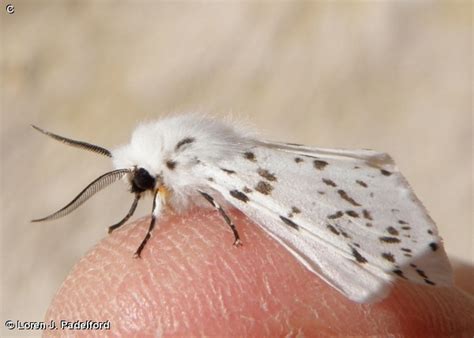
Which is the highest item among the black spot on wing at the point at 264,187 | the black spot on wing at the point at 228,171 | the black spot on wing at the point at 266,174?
the black spot on wing at the point at 228,171

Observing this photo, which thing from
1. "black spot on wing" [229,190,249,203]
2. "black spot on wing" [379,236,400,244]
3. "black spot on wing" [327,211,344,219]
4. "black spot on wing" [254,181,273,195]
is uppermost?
"black spot on wing" [254,181,273,195]

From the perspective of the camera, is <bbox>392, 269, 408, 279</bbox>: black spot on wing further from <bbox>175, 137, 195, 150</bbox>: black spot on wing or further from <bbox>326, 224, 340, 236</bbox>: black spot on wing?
<bbox>175, 137, 195, 150</bbox>: black spot on wing

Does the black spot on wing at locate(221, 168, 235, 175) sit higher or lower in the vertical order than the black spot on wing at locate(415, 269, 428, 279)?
higher

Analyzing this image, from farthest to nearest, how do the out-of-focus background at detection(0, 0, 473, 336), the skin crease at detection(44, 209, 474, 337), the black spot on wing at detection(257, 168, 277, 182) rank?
the out-of-focus background at detection(0, 0, 473, 336) → the black spot on wing at detection(257, 168, 277, 182) → the skin crease at detection(44, 209, 474, 337)

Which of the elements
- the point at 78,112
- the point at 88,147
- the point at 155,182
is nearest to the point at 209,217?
the point at 155,182


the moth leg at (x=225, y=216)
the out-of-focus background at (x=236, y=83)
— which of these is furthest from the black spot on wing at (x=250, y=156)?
the out-of-focus background at (x=236, y=83)

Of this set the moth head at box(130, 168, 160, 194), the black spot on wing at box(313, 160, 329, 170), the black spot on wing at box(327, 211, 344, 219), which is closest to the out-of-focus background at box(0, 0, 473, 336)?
the moth head at box(130, 168, 160, 194)

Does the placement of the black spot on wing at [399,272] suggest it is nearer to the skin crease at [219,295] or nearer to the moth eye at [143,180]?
the skin crease at [219,295]
